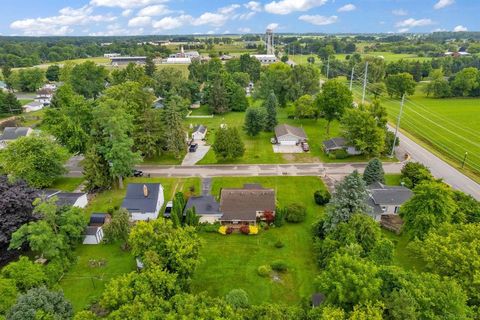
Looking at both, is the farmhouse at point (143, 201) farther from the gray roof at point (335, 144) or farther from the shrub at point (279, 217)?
the gray roof at point (335, 144)

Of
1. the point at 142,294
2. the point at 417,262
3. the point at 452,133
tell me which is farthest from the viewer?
the point at 452,133

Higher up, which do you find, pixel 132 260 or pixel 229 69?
pixel 229 69

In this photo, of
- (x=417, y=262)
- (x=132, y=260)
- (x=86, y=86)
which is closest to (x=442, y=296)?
(x=417, y=262)

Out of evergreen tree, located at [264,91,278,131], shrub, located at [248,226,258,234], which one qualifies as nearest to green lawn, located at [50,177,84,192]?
shrub, located at [248,226,258,234]

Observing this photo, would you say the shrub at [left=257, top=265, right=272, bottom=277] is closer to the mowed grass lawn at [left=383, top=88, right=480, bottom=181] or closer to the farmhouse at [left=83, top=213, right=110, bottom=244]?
the farmhouse at [left=83, top=213, right=110, bottom=244]

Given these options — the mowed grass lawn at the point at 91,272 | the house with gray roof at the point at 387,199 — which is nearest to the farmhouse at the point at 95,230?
the mowed grass lawn at the point at 91,272

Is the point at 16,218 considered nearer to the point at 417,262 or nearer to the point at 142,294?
the point at 142,294
